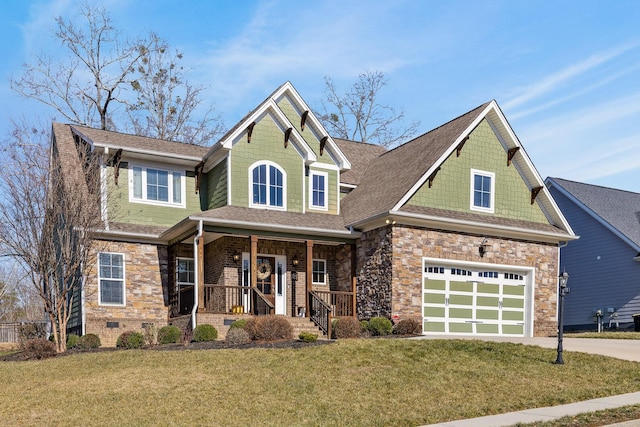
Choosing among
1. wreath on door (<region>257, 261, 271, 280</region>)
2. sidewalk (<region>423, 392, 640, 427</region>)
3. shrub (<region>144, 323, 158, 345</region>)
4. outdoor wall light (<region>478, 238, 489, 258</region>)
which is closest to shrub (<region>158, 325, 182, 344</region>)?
shrub (<region>144, 323, 158, 345</region>)

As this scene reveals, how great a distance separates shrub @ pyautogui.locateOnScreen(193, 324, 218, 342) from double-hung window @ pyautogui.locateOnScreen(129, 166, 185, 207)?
18.3ft

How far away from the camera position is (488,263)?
21.7 meters

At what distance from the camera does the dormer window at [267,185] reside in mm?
21719

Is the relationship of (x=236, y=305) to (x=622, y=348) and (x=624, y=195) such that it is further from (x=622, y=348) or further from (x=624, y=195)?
(x=624, y=195)

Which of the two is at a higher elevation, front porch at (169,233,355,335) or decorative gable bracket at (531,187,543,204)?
decorative gable bracket at (531,187,543,204)

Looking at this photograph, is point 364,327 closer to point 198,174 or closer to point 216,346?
point 216,346

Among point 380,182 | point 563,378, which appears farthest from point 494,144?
point 563,378

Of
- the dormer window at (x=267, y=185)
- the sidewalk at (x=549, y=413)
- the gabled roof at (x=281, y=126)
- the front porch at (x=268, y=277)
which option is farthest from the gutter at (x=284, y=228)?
the sidewalk at (x=549, y=413)

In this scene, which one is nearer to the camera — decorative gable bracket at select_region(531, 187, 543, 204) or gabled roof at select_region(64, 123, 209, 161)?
gabled roof at select_region(64, 123, 209, 161)

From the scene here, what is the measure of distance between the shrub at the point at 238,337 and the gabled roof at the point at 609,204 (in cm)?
1809

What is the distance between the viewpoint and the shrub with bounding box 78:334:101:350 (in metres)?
18.3

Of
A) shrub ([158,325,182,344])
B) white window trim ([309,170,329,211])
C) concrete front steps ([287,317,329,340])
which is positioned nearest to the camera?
shrub ([158,325,182,344])

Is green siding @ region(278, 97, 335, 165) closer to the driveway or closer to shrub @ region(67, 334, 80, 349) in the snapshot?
shrub @ region(67, 334, 80, 349)

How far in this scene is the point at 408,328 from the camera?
19062 mm
